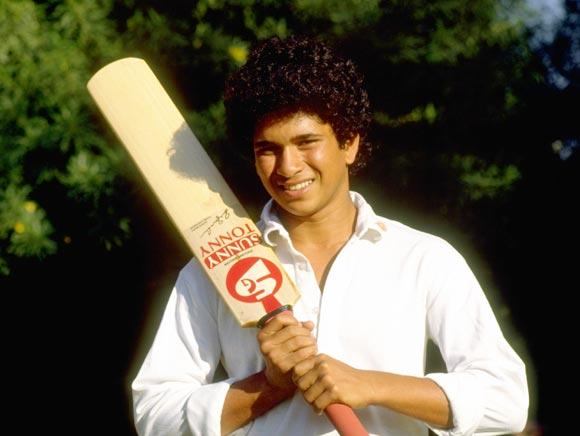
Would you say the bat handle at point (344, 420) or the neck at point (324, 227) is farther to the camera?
the neck at point (324, 227)

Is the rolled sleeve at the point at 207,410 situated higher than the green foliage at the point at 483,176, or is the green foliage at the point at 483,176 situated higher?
the green foliage at the point at 483,176

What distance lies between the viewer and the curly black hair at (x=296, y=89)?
217 centimetres

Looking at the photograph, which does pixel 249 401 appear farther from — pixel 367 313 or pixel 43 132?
pixel 43 132

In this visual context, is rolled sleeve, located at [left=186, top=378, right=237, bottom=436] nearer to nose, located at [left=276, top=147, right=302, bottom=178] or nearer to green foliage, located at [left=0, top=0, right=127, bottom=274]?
nose, located at [left=276, top=147, right=302, bottom=178]

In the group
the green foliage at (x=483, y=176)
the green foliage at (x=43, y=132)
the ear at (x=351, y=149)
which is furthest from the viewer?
the green foliage at (x=483, y=176)

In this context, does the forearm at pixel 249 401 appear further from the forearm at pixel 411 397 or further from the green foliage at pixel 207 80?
the green foliage at pixel 207 80

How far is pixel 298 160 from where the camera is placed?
2125 millimetres

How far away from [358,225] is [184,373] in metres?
0.53

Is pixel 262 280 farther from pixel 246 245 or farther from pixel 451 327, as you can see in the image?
pixel 451 327

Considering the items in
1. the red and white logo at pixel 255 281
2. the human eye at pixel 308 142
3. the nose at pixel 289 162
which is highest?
the human eye at pixel 308 142

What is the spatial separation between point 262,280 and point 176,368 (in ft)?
0.93

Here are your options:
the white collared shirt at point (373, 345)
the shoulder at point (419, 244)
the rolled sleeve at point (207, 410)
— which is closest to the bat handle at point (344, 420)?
the white collared shirt at point (373, 345)

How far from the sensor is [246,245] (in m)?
2.30
